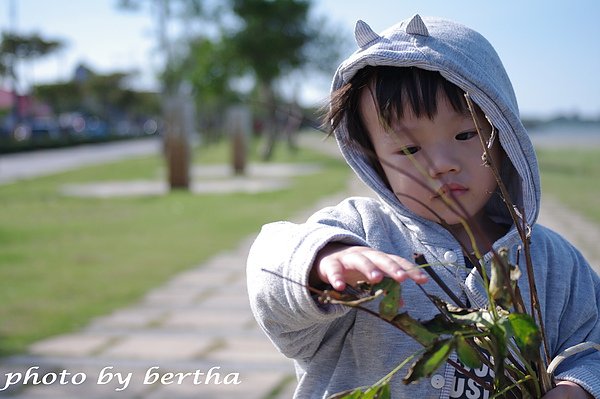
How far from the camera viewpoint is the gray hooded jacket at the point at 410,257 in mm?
1461

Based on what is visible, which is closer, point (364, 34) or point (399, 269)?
point (399, 269)

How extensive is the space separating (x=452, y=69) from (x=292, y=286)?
0.53m

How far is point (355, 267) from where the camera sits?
1.10 metres

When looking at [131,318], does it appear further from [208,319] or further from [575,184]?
[575,184]

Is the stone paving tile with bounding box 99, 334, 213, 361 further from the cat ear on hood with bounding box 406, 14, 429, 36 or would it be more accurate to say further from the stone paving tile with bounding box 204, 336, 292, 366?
the cat ear on hood with bounding box 406, 14, 429, 36

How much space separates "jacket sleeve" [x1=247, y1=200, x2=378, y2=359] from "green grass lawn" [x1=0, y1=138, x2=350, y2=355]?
313cm

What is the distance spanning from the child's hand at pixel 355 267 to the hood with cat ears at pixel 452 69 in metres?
0.45

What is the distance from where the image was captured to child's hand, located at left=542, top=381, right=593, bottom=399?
4.07 feet

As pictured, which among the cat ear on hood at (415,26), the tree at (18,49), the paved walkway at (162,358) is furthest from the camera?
the tree at (18,49)

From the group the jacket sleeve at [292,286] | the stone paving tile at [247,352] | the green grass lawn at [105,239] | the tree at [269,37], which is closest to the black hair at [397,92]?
the jacket sleeve at [292,286]

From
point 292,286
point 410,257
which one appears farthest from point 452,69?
point 292,286

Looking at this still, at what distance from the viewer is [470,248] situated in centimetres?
174

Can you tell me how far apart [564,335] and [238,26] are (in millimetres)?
24453

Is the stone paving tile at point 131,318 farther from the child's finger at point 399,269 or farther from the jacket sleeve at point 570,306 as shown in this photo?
the child's finger at point 399,269
